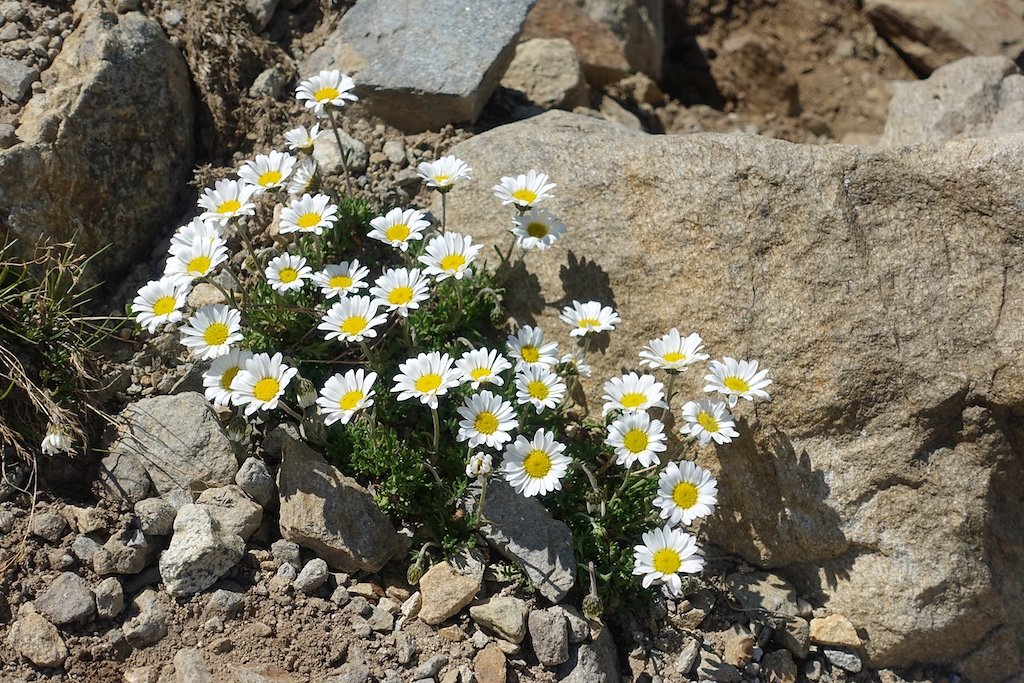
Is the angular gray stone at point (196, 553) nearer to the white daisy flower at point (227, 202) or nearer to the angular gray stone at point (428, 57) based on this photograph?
the white daisy flower at point (227, 202)

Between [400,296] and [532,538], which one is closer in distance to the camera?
[532,538]

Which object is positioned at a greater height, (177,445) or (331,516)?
(177,445)

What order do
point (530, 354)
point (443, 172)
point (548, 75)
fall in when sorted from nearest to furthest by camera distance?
1. point (530, 354)
2. point (443, 172)
3. point (548, 75)

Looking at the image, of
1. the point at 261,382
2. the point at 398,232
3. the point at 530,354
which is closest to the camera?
the point at 261,382

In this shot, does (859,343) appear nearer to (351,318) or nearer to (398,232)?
(398,232)

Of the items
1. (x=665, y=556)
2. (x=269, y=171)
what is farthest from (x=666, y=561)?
(x=269, y=171)

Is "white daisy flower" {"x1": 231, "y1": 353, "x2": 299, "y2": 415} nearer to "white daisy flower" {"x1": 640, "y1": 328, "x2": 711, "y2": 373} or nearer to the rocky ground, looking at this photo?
the rocky ground

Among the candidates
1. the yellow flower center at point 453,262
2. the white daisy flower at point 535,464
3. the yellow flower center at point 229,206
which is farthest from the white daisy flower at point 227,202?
the white daisy flower at point 535,464
